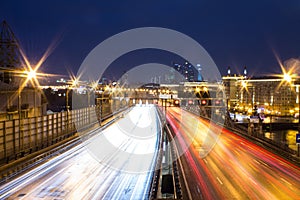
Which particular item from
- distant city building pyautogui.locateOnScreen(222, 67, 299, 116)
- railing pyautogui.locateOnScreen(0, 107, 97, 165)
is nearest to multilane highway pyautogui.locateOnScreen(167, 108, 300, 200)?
railing pyautogui.locateOnScreen(0, 107, 97, 165)

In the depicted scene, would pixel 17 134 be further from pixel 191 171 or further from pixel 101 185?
pixel 191 171

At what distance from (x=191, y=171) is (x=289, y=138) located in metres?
54.2

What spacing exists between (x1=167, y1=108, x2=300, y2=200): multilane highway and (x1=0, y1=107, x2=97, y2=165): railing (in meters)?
11.2

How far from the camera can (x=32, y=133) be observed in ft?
80.0

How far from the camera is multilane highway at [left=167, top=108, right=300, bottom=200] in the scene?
53.5 feet

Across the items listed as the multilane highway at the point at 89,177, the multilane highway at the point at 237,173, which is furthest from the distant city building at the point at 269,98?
the multilane highway at the point at 89,177

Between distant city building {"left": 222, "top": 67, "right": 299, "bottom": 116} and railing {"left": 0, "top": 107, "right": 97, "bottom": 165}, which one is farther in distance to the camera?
distant city building {"left": 222, "top": 67, "right": 299, "bottom": 116}

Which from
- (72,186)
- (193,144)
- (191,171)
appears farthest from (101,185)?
(193,144)

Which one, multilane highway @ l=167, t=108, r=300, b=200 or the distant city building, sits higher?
the distant city building

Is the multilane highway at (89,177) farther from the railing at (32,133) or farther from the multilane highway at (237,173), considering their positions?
the multilane highway at (237,173)

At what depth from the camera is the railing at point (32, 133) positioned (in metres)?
20.0

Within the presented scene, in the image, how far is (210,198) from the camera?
15.3 metres

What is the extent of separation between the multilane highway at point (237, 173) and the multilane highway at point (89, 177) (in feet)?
9.82

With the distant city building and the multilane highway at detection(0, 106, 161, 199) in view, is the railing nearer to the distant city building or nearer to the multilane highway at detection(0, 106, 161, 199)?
the multilane highway at detection(0, 106, 161, 199)
